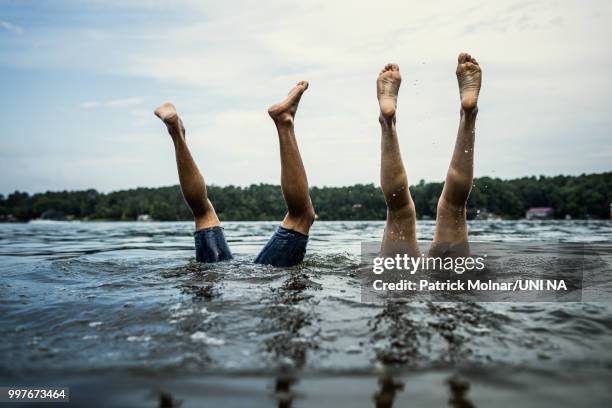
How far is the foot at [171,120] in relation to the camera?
3.76m

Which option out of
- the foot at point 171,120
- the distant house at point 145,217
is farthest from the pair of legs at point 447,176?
the distant house at point 145,217

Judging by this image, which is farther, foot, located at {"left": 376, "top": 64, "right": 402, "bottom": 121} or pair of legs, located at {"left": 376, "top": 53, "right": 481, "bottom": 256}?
foot, located at {"left": 376, "top": 64, "right": 402, "bottom": 121}

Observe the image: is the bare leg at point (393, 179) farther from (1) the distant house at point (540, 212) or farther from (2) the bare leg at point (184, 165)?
(1) the distant house at point (540, 212)

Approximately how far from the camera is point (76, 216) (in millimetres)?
75625

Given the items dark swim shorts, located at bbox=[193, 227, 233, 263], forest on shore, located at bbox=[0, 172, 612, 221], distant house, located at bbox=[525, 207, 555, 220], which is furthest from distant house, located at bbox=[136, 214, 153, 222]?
dark swim shorts, located at bbox=[193, 227, 233, 263]

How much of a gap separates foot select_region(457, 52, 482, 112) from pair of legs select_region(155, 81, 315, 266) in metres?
1.27

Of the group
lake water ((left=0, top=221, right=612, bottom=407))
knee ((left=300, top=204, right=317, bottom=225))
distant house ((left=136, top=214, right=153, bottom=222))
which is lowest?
distant house ((left=136, top=214, right=153, bottom=222))

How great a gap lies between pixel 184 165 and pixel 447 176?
2170mm

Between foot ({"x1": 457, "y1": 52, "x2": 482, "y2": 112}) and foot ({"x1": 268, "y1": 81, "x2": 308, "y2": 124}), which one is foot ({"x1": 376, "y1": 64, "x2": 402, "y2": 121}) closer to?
foot ({"x1": 457, "y1": 52, "x2": 482, "y2": 112})

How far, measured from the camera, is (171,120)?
3.76 m

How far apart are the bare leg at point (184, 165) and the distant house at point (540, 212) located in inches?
2407

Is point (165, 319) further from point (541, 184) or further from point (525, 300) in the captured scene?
point (541, 184)

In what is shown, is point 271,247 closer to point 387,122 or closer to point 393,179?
point 393,179

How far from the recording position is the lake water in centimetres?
176
